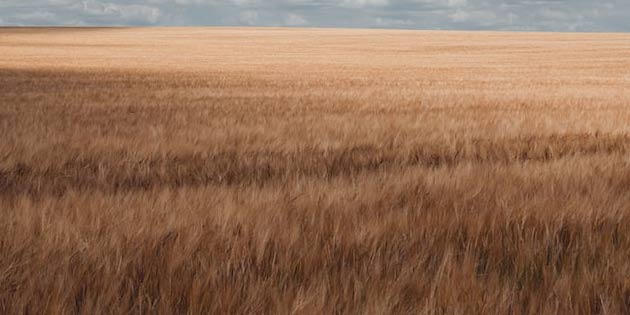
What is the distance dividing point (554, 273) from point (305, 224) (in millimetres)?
898

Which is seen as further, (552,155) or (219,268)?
(552,155)

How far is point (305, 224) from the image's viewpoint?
2693 millimetres

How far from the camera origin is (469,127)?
8.07m

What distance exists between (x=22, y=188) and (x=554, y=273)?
3.24 m

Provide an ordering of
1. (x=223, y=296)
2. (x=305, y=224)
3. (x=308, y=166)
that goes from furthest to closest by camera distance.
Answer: (x=308, y=166) < (x=305, y=224) < (x=223, y=296)

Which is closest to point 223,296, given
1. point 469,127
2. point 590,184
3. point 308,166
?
point 590,184

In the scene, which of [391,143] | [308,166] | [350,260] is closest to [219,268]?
[350,260]

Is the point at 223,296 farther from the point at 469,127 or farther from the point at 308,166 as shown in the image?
the point at 469,127

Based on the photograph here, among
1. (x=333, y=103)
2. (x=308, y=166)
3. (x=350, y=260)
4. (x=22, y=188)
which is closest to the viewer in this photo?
(x=350, y=260)

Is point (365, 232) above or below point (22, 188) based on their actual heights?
above

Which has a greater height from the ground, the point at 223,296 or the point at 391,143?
the point at 223,296

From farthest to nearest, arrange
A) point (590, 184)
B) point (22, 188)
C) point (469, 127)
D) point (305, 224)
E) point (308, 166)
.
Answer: point (469, 127) → point (308, 166) → point (22, 188) → point (590, 184) → point (305, 224)

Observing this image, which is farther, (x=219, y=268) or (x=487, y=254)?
(x=487, y=254)

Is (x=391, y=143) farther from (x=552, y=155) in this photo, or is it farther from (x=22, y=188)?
(x=22, y=188)
